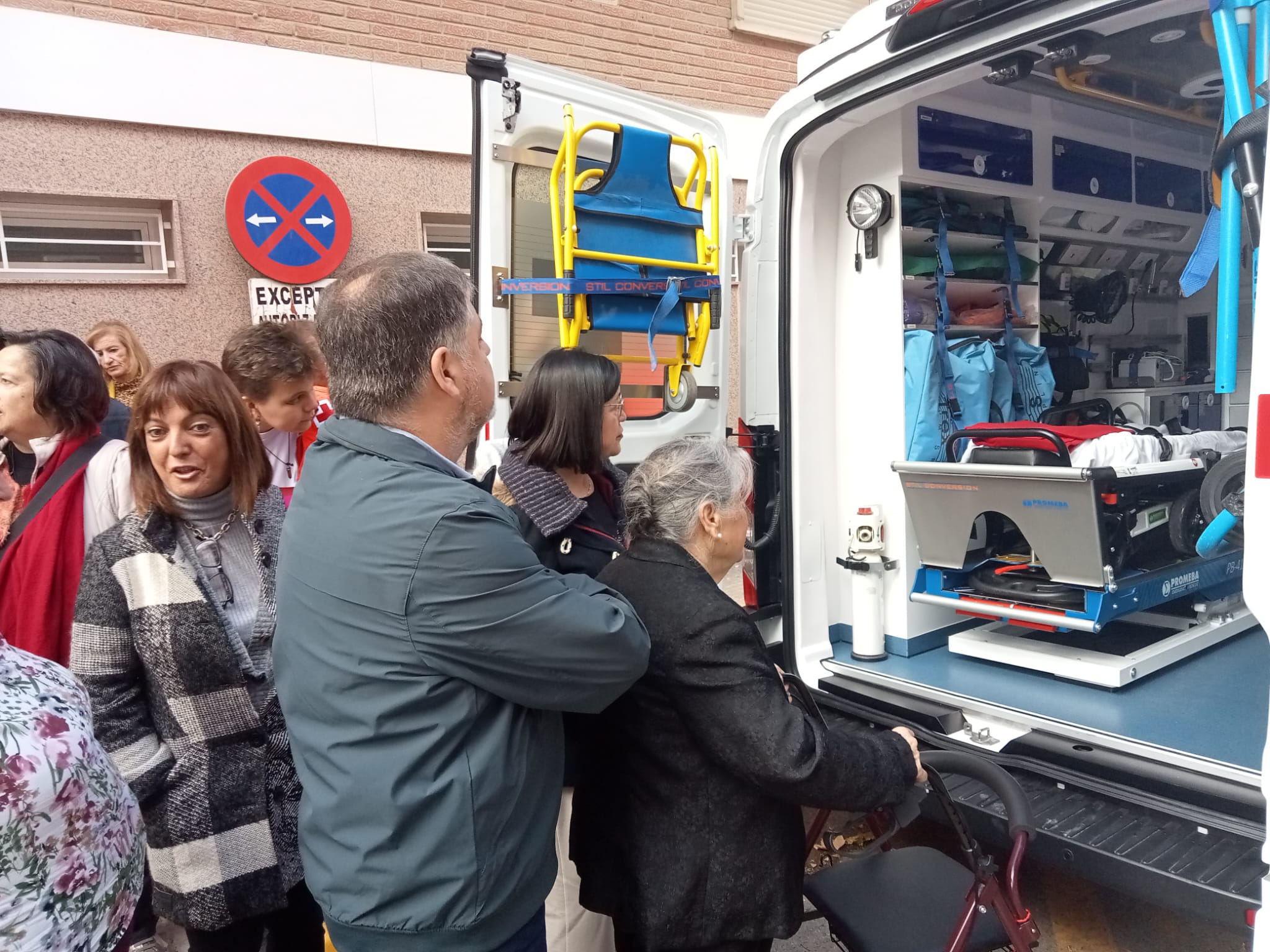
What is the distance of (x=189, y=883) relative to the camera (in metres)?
1.83

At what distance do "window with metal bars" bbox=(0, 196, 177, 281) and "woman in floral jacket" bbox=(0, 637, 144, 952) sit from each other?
533cm

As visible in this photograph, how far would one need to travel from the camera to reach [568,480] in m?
2.53

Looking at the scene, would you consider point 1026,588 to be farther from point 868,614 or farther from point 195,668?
point 195,668

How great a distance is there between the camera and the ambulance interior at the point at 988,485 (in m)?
2.84

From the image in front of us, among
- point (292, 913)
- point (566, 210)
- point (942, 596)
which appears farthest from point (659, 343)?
point (292, 913)

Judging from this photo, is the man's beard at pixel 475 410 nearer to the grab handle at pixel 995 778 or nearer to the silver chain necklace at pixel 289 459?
the grab handle at pixel 995 778

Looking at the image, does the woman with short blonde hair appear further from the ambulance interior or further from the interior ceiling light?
the interior ceiling light

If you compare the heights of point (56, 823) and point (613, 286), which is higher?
point (613, 286)

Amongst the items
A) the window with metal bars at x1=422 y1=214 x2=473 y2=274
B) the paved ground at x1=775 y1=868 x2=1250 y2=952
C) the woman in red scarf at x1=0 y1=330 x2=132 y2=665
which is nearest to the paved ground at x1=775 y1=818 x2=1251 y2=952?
the paved ground at x1=775 y1=868 x2=1250 y2=952

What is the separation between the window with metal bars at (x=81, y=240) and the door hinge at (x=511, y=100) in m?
4.20

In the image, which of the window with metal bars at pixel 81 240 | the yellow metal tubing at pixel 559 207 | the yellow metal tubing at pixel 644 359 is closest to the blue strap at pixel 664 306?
the yellow metal tubing at pixel 644 359

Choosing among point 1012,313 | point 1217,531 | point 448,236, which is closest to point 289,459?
point 1217,531

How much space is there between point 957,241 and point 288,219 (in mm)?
4547

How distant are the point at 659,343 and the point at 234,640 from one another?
191 cm
